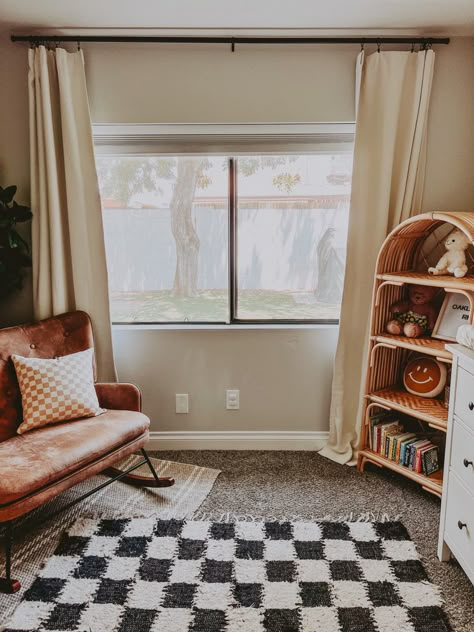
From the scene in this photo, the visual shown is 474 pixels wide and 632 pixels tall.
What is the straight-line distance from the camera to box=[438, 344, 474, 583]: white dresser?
1.79 m

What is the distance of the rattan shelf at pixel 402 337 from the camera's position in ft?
7.79

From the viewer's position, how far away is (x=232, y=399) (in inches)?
119

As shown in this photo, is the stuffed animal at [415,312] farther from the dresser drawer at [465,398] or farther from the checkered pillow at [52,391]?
the checkered pillow at [52,391]

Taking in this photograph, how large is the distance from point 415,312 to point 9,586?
7.25ft

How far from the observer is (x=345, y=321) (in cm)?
283

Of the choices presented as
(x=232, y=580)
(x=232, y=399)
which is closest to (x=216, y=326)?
(x=232, y=399)

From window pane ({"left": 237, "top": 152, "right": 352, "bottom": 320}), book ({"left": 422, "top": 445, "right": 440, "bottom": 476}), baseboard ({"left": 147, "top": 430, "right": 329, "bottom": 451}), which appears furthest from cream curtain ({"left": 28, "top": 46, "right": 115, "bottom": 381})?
book ({"left": 422, "top": 445, "right": 440, "bottom": 476})

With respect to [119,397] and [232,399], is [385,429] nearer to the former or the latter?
[232,399]

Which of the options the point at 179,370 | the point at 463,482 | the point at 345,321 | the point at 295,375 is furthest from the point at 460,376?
the point at 179,370

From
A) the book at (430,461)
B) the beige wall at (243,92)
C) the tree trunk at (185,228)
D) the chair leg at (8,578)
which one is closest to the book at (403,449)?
the book at (430,461)

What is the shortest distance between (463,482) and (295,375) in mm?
1284

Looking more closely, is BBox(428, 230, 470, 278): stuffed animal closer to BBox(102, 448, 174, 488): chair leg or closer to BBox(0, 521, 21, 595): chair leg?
BBox(102, 448, 174, 488): chair leg

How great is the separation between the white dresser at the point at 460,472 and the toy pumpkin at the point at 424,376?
635 millimetres

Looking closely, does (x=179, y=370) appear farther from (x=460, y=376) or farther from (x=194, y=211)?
(x=460, y=376)
